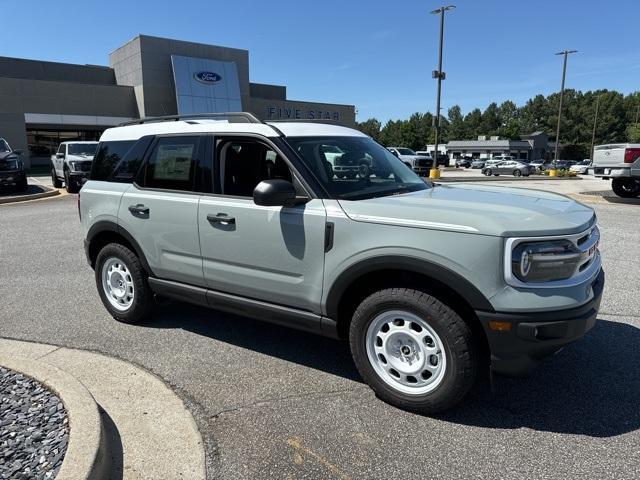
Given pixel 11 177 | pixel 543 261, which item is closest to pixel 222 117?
pixel 543 261

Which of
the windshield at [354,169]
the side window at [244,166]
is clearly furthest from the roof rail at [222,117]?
the windshield at [354,169]

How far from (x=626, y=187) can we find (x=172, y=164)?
16.4m

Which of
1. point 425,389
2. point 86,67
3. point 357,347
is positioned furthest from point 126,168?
point 86,67

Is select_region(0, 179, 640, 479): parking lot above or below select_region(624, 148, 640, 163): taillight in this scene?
below

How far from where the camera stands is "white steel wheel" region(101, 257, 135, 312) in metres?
4.80

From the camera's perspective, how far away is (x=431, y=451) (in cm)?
281

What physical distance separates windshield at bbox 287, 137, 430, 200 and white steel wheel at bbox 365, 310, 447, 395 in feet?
2.99

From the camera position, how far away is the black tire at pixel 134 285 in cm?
464

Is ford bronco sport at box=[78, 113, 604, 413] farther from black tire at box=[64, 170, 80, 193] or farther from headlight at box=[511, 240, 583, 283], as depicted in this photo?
black tire at box=[64, 170, 80, 193]

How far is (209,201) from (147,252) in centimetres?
94

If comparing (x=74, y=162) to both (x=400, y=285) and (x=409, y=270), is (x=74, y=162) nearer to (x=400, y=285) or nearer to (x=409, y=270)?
(x=400, y=285)

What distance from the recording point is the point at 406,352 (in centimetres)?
322

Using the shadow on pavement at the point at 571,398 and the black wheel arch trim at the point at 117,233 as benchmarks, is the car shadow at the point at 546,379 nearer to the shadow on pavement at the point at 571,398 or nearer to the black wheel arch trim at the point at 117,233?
the shadow on pavement at the point at 571,398

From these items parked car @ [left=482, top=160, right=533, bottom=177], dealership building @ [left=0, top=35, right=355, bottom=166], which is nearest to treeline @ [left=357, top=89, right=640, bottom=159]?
parked car @ [left=482, top=160, right=533, bottom=177]
